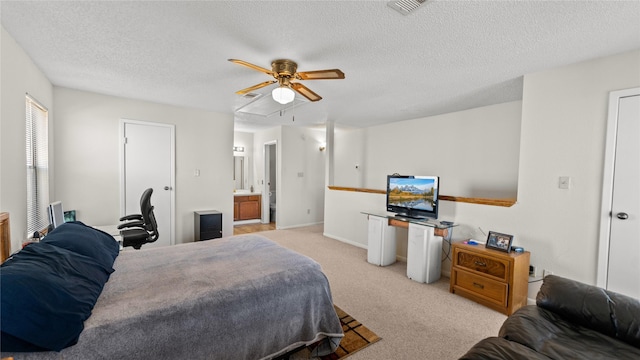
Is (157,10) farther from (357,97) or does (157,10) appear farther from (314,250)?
(314,250)

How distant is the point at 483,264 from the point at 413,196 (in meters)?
1.21

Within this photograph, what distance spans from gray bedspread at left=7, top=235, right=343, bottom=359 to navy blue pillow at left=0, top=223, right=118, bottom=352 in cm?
6

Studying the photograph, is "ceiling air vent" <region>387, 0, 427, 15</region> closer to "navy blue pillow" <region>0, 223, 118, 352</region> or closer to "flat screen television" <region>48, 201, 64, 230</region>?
"navy blue pillow" <region>0, 223, 118, 352</region>

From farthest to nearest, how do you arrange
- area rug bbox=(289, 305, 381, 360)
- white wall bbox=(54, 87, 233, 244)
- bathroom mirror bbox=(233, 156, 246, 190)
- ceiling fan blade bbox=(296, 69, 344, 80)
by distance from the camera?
1. bathroom mirror bbox=(233, 156, 246, 190)
2. white wall bbox=(54, 87, 233, 244)
3. ceiling fan blade bbox=(296, 69, 344, 80)
4. area rug bbox=(289, 305, 381, 360)

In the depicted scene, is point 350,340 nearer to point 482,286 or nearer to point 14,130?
point 482,286

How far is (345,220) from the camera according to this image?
5.09 m

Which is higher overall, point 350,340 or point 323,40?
point 323,40

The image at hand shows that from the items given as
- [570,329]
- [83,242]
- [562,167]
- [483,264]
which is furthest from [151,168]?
[562,167]

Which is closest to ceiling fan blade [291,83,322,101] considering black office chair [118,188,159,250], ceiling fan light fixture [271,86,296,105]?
ceiling fan light fixture [271,86,296,105]

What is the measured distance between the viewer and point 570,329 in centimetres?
151

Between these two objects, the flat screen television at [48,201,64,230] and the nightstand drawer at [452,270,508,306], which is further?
the nightstand drawer at [452,270,508,306]

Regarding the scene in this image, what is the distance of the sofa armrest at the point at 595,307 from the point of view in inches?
55.4

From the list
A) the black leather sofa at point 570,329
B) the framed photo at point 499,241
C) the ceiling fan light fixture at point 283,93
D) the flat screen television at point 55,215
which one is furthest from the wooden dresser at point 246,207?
the black leather sofa at point 570,329

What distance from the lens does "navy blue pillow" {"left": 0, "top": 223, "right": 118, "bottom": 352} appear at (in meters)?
1.08
